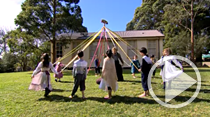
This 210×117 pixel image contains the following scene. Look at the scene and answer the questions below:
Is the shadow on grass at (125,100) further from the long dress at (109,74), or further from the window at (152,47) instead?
the window at (152,47)

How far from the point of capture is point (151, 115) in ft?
10.8

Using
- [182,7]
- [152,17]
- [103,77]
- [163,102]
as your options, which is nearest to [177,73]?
[163,102]

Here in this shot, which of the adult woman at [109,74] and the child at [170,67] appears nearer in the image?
the adult woman at [109,74]

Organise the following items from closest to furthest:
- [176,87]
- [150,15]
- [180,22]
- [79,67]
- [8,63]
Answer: [79,67], [176,87], [180,22], [8,63], [150,15]

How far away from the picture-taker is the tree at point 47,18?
14.2 metres

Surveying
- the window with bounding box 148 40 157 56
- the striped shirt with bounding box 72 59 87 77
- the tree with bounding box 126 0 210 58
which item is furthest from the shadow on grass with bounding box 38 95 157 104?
the tree with bounding box 126 0 210 58

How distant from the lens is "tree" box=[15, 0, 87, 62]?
14227 mm

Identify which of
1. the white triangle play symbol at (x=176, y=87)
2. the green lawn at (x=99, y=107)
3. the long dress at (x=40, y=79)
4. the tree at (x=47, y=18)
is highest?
the tree at (x=47, y=18)

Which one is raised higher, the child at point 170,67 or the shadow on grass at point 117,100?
the child at point 170,67

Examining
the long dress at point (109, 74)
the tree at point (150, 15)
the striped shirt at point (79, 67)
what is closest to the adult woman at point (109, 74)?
the long dress at point (109, 74)

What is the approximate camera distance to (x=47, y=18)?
1471cm

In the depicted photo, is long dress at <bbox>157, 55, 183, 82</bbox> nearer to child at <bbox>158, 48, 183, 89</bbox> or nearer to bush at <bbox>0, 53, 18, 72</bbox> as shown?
child at <bbox>158, 48, 183, 89</bbox>

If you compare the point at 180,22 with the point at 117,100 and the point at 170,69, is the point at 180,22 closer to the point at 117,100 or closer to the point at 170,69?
the point at 170,69

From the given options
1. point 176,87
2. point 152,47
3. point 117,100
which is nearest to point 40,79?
point 117,100
